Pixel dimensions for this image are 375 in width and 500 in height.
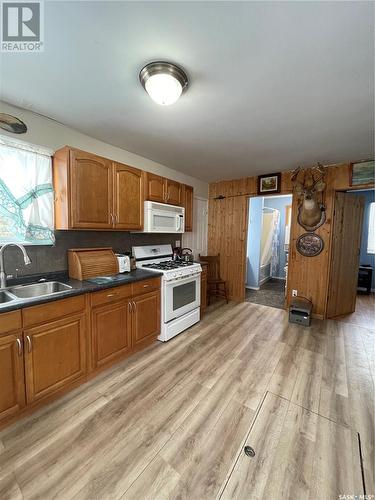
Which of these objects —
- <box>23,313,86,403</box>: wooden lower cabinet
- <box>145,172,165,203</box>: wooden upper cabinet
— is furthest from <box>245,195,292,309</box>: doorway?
<box>23,313,86,403</box>: wooden lower cabinet

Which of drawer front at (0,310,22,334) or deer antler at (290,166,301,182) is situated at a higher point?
deer antler at (290,166,301,182)

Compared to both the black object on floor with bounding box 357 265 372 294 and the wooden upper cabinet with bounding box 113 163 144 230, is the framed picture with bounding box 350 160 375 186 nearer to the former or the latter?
the black object on floor with bounding box 357 265 372 294

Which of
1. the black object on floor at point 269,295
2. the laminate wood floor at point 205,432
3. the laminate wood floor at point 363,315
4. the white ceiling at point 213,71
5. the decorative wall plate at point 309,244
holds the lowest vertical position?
the laminate wood floor at point 205,432

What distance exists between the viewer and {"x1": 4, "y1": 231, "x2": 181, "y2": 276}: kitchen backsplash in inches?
73.1

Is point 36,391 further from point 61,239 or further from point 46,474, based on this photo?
point 61,239

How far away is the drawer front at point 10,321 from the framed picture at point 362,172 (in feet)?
13.8

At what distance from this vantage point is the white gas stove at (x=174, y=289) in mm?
2549

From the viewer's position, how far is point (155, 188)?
2754 millimetres

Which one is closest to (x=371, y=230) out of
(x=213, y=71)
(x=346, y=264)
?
(x=346, y=264)

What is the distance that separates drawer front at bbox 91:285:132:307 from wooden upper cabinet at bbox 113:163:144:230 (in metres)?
0.72

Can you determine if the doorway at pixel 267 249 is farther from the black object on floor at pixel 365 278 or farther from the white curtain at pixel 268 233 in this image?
the black object on floor at pixel 365 278

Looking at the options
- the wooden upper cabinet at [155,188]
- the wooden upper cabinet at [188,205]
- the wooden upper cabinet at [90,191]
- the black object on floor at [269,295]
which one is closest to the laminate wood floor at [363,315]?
the black object on floor at [269,295]

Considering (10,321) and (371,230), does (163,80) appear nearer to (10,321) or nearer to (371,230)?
(10,321)

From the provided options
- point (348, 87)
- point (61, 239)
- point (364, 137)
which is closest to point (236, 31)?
point (348, 87)
